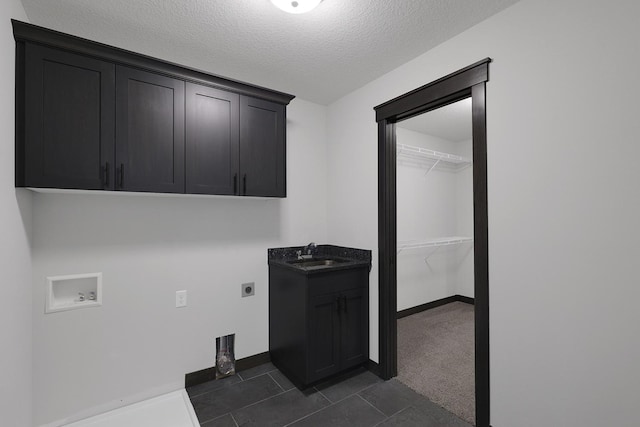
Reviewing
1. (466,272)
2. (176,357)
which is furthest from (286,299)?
(466,272)

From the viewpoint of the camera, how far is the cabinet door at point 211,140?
6.91 ft

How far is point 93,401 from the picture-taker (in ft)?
6.55

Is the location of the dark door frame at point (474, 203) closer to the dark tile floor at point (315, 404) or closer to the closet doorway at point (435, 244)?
the dark tile floor at point (315, 404)

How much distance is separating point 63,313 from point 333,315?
186 centimetres

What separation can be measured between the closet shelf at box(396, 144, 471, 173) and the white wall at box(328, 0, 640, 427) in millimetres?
1825

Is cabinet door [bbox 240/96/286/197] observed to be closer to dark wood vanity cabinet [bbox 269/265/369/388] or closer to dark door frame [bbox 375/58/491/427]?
dark wood vanity cabinet [bbox 269/265/369/388]

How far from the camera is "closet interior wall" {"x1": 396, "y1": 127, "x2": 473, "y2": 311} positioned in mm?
4051

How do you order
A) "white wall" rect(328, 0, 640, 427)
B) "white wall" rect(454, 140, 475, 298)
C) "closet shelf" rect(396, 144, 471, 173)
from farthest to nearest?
"white wall" rect(454, 140, 475, 298)
"closet shelf" rect(396, 144, 471, 173)
"white wall" rect(328, 0, 640, 427)

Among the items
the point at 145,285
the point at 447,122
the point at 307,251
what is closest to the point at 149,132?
the point at 145,285

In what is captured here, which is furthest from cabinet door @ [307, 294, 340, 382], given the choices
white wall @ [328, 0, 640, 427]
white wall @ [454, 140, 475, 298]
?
white wall @ [454, 140, 475, 298]

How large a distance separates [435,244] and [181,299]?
113 inches

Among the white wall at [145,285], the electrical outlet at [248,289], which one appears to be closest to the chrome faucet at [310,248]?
the white wall at [145,285]

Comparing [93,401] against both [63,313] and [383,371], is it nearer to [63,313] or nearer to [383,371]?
[63,313]

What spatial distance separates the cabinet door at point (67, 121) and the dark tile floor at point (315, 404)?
1692mm
